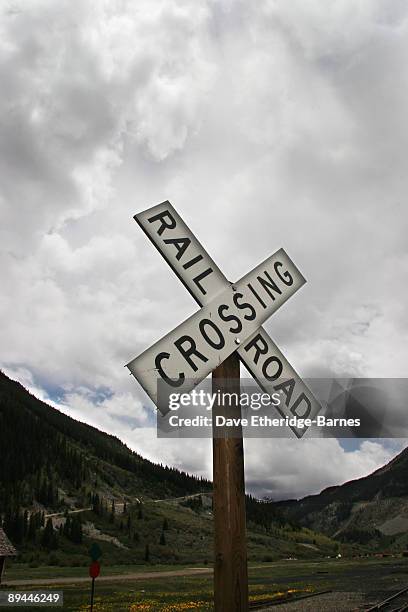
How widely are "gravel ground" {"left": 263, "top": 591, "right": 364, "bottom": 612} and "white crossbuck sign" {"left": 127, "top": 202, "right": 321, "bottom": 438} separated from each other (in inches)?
771

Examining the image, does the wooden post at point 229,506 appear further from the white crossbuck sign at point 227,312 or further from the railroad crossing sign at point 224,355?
the white crossbuck sign at point 227,312

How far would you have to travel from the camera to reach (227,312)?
10.8 ft

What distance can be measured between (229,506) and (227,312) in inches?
47.3

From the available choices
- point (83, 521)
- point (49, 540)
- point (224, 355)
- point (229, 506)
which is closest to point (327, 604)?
point (229, 506)

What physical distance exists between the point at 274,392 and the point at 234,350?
446mm

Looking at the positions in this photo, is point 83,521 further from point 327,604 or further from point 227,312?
point 227,312

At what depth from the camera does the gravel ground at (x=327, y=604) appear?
790 inches

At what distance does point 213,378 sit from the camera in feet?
Result: 10.5

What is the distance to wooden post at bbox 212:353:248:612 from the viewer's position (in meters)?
2.91

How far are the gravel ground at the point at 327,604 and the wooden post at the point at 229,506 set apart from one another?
1948 cm

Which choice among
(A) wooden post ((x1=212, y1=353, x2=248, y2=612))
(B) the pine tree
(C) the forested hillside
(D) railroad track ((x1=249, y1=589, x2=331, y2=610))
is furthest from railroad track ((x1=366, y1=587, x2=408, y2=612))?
(B) the pine tree

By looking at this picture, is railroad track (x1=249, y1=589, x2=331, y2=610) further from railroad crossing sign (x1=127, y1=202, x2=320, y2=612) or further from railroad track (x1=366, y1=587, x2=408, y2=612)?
railroad crossing sign (x1=127, y1=202, x2=320, y2=612)

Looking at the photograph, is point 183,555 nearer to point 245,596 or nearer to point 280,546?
point 280,546

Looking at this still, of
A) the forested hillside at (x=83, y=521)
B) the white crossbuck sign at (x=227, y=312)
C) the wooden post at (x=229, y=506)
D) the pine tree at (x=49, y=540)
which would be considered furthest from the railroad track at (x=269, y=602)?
the pine tree at (x=49, y=540)
